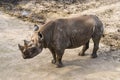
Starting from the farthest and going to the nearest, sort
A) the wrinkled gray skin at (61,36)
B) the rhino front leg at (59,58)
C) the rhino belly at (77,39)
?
1. the rhino belly at (77,39)
2. the rhino front leg at (59,58)
3. the wrinkled gray skin at (61,36)

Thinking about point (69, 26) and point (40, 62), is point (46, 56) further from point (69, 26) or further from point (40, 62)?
point (69, 26)

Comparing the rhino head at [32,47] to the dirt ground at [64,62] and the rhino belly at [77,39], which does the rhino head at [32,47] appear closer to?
the dirt ground at [64,62]

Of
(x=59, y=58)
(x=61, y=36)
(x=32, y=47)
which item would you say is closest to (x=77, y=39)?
(x=61, y=36)

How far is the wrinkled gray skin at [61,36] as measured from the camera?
8.70 meters

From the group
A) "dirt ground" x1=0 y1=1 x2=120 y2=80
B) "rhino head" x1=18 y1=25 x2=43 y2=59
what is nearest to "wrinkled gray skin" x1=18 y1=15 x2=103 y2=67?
"rhino head" x1=18 y1=25 x2=43 y2=59

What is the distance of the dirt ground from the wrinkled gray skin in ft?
1.24

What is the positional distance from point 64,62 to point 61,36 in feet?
3.18

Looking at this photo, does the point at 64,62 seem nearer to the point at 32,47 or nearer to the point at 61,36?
the point at 61,36

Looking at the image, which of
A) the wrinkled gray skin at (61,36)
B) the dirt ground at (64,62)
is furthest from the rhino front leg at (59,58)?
the dirt ground at (64,62)

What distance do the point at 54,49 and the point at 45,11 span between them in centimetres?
519

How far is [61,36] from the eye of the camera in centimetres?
919

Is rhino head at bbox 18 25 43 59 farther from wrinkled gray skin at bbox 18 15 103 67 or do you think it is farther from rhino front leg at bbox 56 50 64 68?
rhino front leg at bbox 56 50 64 68

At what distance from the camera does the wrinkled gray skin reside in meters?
8.70

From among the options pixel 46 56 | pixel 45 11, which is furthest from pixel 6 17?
pixel 46 56
